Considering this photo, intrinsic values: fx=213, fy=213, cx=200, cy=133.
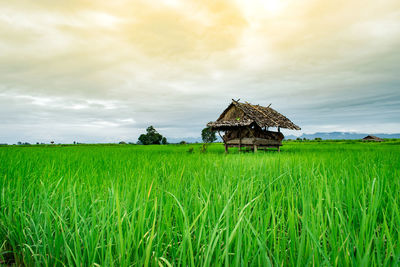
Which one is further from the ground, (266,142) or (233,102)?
(233,102)

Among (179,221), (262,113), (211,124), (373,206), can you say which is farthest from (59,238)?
(262,113)

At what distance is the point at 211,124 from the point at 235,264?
16.2 meters

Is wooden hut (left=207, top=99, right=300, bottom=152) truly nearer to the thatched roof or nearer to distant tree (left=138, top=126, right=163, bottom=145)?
the thatched roof

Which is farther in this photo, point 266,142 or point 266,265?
point 266,142

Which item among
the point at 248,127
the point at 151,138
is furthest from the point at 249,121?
the point at 151,138

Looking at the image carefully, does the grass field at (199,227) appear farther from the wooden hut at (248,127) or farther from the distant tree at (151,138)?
the distant tree at (151,138)

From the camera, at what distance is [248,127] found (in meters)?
16.0

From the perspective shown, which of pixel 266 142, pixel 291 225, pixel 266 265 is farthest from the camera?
pixel 266 142


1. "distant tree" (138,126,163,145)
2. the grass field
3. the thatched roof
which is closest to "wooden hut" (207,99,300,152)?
the thatched roof

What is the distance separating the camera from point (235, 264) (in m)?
1.04

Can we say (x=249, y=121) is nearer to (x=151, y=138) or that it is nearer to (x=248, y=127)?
(x=248, y=127)

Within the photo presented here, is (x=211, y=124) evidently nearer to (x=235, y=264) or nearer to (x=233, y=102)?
(x=233, y=102)

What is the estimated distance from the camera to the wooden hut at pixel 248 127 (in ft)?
52.7

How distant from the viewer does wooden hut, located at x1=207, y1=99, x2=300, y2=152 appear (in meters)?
16.1
